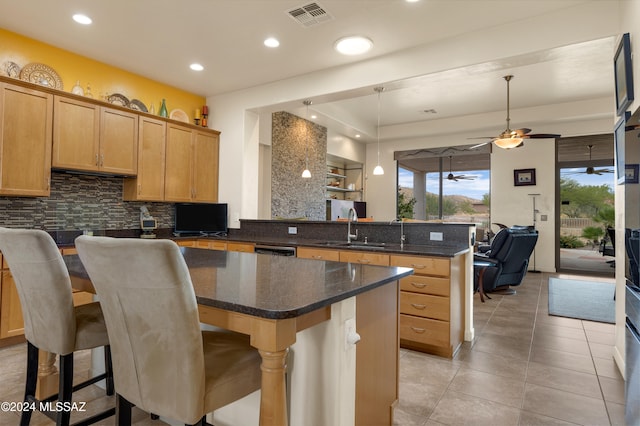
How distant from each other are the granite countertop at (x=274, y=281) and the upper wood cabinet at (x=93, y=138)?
6.02ft

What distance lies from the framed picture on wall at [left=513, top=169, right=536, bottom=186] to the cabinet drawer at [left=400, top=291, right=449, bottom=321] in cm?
553

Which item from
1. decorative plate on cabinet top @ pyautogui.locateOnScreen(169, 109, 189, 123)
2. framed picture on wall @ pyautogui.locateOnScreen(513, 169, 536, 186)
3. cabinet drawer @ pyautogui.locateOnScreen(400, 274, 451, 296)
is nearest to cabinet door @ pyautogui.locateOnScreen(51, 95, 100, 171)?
decorative plate on cabinet top @ pyautogui.locateOnScreen(169, 109, 189, 123)

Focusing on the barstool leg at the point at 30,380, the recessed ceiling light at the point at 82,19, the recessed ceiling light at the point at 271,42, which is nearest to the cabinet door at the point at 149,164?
the recessed ceiling light at the point at 82,19

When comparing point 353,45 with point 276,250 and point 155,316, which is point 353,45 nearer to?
point 276,250

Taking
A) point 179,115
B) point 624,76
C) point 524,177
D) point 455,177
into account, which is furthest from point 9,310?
point 524,177

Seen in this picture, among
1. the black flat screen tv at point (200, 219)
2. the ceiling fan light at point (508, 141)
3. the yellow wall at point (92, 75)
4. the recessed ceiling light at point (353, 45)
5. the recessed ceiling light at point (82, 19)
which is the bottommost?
the black flat screen tv at point (200, 219)

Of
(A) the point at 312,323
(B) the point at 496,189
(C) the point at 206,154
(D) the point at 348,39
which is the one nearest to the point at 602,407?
(A) the point at 312,323

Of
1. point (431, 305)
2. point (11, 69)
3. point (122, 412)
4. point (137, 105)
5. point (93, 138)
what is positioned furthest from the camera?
point (137, 105)

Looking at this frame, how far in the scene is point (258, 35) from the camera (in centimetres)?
342

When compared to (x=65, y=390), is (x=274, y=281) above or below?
above

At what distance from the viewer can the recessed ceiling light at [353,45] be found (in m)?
3.41

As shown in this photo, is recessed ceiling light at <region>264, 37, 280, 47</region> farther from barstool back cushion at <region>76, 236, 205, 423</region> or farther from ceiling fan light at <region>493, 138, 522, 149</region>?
ceiling fan light at <region>493, 138, 522, 149</region>

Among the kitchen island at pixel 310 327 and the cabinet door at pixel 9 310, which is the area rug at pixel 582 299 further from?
the cabinet door at pixel 9 310

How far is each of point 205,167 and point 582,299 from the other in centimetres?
554
